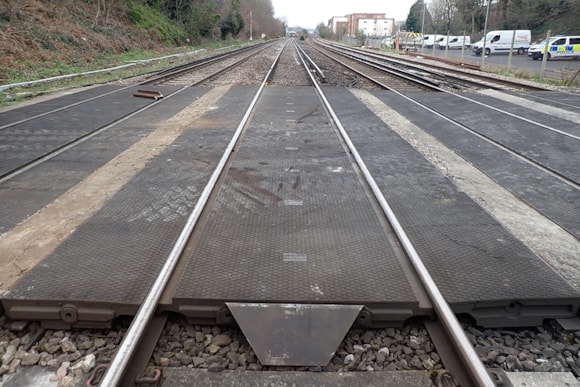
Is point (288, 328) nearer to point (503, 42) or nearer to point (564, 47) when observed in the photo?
point (564, 47)

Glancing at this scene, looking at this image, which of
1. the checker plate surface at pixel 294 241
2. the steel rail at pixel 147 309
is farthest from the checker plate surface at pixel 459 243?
the steel rail at pixel 147 309

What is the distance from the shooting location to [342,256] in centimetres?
345

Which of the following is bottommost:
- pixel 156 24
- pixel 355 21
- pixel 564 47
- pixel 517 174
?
pixel 517 174

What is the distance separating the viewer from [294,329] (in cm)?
258

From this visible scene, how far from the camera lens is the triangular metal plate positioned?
7.95 feet

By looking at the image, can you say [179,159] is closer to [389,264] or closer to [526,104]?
[389,264]

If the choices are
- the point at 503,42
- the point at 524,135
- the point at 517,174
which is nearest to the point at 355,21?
the point at 503,42

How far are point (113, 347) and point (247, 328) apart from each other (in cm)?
82

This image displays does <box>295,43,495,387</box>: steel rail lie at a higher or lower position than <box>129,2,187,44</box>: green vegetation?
lower

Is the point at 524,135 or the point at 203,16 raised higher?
the point at 203,16

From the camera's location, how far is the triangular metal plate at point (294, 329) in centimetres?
242

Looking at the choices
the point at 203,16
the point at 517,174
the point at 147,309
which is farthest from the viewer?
the point at 203,16

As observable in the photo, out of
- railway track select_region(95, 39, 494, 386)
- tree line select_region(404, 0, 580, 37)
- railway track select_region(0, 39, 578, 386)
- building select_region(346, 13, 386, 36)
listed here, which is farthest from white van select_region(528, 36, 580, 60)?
building select_region(346, 13, 386, 36)

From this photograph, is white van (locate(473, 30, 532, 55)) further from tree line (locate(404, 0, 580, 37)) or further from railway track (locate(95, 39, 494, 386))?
railway track (locate(95, 39, 494, 386))
